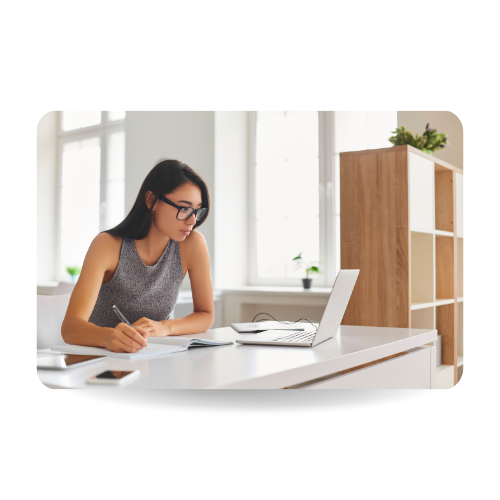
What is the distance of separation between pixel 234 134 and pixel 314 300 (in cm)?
152

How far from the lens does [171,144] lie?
414 centimetres

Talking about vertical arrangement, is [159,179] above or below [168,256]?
above

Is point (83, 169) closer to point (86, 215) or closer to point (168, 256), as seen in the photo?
point (86, 215)

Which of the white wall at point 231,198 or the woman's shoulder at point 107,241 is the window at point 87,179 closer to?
the white wall at point 231,198

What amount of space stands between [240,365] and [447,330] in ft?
7.80

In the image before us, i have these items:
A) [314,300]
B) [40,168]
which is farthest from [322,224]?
[40,168]

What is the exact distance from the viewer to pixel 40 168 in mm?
5133

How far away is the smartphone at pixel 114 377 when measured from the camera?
954mm

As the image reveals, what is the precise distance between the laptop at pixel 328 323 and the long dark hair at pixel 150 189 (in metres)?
0.55

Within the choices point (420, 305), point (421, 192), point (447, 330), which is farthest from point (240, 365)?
point (447, 330)

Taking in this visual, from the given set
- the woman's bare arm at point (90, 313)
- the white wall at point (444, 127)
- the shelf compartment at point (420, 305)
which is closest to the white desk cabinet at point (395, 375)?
the woman's bare arm at point (90, 313)

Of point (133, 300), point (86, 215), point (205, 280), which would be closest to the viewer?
point (133, 300)

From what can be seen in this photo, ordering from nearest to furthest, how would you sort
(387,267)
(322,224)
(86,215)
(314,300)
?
(387,267) < (314,300) < (322,224) < (86,215)

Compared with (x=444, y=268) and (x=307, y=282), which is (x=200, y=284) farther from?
(x=444, y=268)
